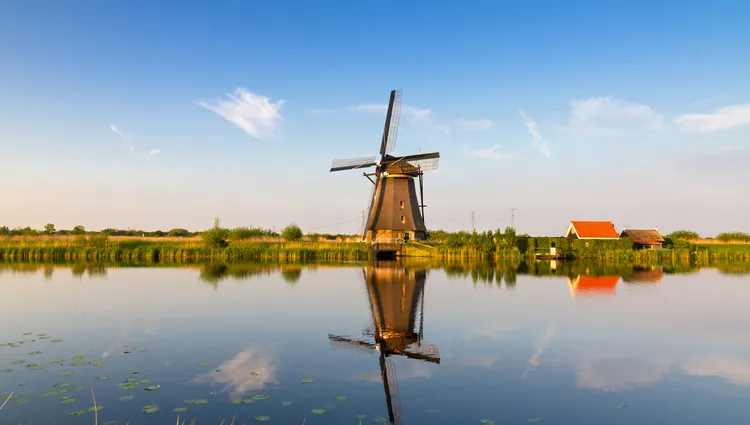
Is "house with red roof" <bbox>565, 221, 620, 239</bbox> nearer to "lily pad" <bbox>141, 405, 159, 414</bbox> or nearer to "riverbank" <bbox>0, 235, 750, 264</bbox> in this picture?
"riverbank" <bbox>0, 235, 750, 264</bbox>

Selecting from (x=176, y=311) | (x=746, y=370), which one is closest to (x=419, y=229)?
(x=176, y=311)

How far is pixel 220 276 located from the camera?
2352 centimetres

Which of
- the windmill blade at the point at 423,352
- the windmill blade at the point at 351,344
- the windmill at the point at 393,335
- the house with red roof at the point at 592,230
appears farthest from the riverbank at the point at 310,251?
the windmill blade at the point at 423,352

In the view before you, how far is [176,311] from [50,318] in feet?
9.54

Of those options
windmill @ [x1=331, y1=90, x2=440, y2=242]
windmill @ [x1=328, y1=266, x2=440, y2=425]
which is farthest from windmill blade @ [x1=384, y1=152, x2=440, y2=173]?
windmill @ [x1=328, y1=266, x2=440, y2=425]

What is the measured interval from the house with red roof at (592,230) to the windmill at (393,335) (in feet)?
100

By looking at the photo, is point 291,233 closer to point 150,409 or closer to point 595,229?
point 595,229

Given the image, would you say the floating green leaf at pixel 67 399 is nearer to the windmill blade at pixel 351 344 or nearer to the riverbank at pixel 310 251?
the windmill blade at pixel 351 344

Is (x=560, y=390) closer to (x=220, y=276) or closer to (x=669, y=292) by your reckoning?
(x=669, y=292)

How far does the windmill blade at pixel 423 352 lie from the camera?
9.28 meters

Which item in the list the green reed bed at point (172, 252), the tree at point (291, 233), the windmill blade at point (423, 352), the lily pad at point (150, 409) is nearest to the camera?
the lily pad at point (150, 409)

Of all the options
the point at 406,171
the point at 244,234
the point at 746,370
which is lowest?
the point at 746,370

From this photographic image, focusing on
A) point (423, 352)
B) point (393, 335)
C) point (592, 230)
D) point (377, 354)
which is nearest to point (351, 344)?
point (377, 354)

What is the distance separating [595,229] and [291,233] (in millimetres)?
27492
